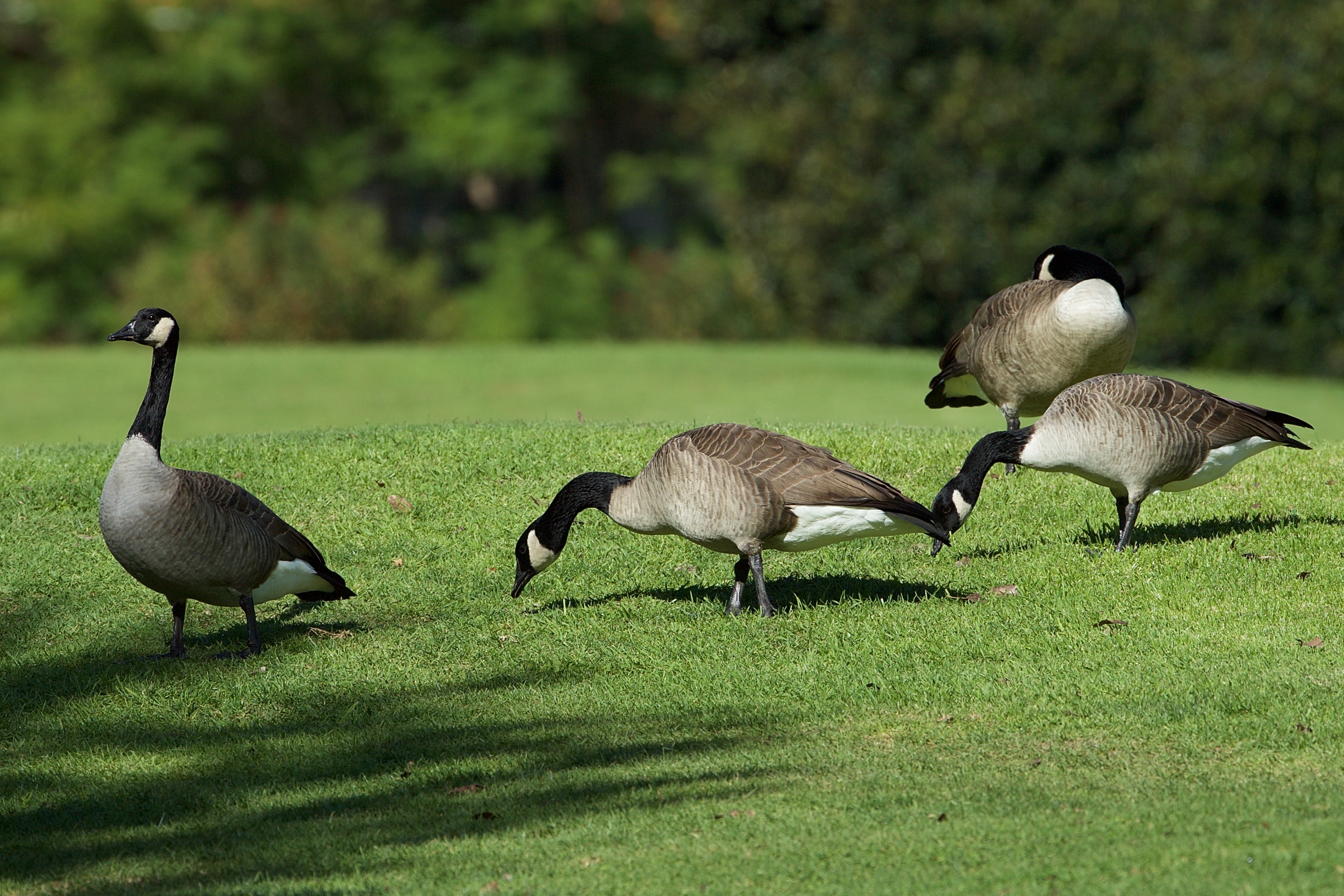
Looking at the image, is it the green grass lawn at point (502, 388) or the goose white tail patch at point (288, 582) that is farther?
the green grass lawn at point (502, 388)

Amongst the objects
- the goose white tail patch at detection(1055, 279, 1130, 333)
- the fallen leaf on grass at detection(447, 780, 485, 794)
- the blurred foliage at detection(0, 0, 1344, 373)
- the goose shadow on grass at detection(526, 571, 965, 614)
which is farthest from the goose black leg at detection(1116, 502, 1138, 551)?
the blurred foliage at detection(0, 0, 1344, 373)

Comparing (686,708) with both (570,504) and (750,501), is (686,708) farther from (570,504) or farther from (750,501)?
(570,504)

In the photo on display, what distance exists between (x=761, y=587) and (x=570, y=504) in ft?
4.17

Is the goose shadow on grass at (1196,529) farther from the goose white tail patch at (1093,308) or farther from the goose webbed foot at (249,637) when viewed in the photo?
the goose webbed foot at (249,637)

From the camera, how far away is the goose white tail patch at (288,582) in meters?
7.85

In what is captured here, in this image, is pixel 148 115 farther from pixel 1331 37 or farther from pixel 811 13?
pixel 1331 37

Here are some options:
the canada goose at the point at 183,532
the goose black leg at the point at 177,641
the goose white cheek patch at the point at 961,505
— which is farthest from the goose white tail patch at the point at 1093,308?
the goose black leg at the point at 177,641

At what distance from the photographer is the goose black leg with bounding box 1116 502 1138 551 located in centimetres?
885

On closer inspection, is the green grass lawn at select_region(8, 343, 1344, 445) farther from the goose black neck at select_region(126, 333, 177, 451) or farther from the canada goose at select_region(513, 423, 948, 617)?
the goose black neck at select_region(126, 333, 177, 451)

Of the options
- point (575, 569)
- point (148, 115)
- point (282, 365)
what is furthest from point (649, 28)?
point (575, 569)

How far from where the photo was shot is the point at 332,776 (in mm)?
6309

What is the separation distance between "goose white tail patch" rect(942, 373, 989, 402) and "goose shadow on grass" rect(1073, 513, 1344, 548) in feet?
6.89

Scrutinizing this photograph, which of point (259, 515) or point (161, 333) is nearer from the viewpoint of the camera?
point (259, 515)

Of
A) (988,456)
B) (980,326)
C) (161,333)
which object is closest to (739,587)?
(988,456)
